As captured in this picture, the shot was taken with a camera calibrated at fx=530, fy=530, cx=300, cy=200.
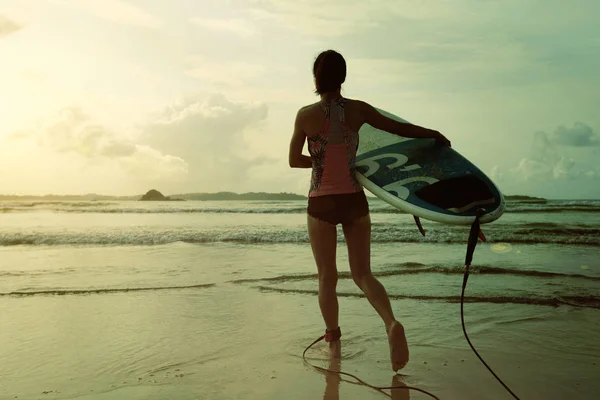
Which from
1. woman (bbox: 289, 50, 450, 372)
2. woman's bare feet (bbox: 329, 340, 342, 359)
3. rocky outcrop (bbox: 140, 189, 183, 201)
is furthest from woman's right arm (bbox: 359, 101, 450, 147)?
rocky outcrop (bbox: 140, 189, 183, 201)

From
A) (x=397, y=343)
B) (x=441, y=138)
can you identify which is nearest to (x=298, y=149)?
(x=441, y=138)

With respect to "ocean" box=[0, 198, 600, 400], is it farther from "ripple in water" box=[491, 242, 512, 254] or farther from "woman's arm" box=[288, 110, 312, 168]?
"woman's arm" box=[288, 110, 312, 168]

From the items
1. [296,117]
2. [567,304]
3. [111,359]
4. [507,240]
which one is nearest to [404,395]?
Answer: [296,117]

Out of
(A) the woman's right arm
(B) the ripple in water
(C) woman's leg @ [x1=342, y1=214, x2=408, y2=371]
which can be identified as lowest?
(B) the ripple in water

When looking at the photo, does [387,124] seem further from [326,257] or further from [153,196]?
[153,196]

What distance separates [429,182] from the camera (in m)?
3.21

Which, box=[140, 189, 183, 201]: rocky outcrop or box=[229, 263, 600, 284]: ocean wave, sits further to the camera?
box=[140, 189, 183, 201]: rocky outcrop

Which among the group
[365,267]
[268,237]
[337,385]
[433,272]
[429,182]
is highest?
[429,182]

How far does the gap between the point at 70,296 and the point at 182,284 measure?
117cm

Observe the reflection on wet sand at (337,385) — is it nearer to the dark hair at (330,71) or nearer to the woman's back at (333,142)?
the woman's back at (333,142)

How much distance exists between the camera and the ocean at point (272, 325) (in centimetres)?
288

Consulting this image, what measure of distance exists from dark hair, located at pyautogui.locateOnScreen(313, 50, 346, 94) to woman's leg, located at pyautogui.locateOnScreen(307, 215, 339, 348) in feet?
2.45

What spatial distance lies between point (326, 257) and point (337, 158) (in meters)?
0.58

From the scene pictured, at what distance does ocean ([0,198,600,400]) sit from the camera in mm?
2879
